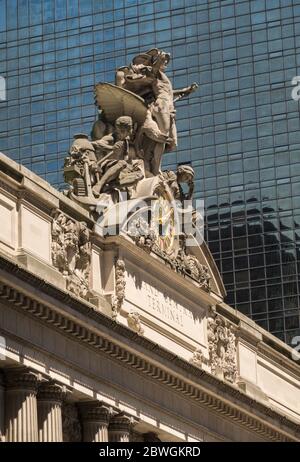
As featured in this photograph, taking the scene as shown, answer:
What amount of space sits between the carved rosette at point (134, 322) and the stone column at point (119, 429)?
315 centimetres

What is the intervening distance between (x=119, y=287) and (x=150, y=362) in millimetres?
3099

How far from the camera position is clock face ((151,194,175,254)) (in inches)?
2857

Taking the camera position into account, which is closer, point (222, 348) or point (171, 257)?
point (171, 257)

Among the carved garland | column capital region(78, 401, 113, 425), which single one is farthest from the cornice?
the carved garland

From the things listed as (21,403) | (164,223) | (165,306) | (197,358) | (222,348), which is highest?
(164,223)

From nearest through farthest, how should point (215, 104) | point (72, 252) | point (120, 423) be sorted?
point (72, 252) < point (120, 423) < point (215, 104)

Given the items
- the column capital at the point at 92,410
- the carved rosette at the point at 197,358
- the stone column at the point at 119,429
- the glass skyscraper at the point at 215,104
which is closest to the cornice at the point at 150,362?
the carved rosette at the point at 197,358

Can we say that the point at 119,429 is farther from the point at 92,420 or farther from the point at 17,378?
the point at 17,378

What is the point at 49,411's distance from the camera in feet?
208

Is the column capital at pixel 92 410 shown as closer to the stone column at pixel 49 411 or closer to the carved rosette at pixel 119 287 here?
A: the stone column at pixel 49 411

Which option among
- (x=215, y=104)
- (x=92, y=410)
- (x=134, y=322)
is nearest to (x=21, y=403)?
(x=92, y=410)

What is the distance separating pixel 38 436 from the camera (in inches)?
2451
